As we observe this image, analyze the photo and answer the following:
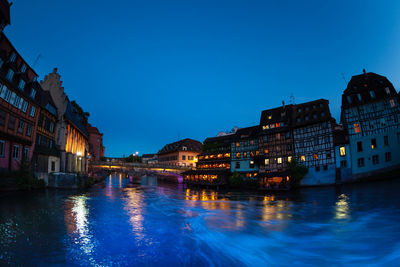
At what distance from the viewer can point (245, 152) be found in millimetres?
49250

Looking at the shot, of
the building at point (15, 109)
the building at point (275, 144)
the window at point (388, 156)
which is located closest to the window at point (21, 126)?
the building at point (15, 109)

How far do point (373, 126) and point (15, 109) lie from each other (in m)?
53.1

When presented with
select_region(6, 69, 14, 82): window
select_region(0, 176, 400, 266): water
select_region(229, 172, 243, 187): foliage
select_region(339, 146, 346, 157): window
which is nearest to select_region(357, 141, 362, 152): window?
select_region(339, 146, 346, 157): window

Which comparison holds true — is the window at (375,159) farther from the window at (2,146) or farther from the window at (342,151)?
the window at (2,146)

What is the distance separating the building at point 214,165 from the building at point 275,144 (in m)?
9.38

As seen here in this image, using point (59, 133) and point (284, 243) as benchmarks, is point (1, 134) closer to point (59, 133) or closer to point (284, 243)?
point (59, 133)

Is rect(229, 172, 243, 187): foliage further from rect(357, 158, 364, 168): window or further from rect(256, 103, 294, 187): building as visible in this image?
rect(357, 158, 364, 168): window

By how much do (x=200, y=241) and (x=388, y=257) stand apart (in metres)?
8.14

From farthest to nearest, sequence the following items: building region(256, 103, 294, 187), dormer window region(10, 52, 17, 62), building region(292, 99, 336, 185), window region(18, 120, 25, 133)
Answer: building region(256, 103, 294, 187) < building region(292, 99, 336, 185) < window region(18, 120, 25, 133) < dormer window region(10, 52, 17, 62)

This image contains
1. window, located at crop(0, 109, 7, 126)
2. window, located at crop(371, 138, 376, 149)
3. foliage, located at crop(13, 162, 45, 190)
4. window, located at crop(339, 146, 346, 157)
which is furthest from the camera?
window, located at crop(339, 146, 346, 157)

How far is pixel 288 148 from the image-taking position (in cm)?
4150

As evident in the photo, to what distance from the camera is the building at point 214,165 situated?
159ft

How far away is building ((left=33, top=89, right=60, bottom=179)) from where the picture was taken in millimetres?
29375

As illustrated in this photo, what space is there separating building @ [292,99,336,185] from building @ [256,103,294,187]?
67.2 inches
